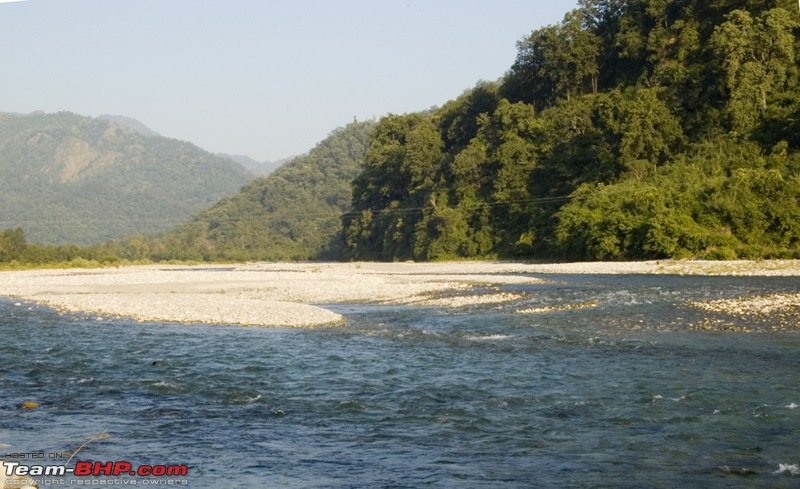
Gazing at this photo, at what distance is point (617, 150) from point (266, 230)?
112 metres

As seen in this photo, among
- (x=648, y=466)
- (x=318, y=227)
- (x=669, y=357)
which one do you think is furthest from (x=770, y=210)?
(x=318, y=227)

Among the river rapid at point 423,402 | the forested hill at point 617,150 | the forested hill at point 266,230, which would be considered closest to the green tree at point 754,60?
the forested hill at point 617,150

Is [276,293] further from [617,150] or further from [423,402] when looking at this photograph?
[617,150]

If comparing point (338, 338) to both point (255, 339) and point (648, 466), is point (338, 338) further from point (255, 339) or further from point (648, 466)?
point (648, 466)

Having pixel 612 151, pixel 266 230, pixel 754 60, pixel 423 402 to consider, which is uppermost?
pixel 754 60

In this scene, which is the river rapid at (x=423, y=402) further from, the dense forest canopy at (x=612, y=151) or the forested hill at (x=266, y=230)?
the forested hill at (x=266, y=230)

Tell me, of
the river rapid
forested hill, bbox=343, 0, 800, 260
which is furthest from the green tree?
the river rapid

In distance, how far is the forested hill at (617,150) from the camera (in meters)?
57.5

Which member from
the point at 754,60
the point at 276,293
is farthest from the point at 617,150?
the point at 276,293

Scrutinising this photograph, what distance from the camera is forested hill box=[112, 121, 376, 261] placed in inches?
5901

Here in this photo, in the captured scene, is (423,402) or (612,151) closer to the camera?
(423,402)

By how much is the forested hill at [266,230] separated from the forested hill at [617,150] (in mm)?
37516

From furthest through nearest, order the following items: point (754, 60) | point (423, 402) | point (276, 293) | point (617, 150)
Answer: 1. point (617, 150)
2. point (754, 60)
3. point (276, 293)
4. point (423, 402)

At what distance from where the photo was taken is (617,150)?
73438 millimetres
